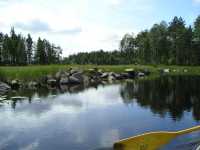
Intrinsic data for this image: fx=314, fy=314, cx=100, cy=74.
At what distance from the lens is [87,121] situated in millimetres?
22172

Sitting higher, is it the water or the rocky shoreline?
the rocky shoreline

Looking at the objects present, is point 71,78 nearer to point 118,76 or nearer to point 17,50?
point 118,76

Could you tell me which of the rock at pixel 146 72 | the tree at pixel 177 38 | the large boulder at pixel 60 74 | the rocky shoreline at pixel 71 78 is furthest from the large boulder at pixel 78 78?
the tree at pixel 177 38

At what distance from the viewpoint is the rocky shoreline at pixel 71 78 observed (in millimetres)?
49425

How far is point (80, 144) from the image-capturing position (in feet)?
53.3

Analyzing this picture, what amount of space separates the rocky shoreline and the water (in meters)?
15.5

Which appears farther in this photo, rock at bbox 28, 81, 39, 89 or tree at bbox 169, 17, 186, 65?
tree at bbox 169, 17, 186, 65

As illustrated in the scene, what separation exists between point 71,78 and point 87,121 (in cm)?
3813

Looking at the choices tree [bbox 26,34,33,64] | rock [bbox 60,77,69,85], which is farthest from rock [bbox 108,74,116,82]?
tree [bbox 26,34,33,64]

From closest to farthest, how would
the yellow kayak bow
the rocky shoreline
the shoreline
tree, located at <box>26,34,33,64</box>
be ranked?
1. the yellow kayak bow
2. the rocky shoreline
3. the shoreline
4. tree, located at <box>26,34,33,64</box>

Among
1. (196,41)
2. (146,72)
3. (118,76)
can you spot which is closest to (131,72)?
(146,72)

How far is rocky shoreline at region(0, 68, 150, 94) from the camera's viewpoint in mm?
49425

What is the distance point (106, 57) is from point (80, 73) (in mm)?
88720

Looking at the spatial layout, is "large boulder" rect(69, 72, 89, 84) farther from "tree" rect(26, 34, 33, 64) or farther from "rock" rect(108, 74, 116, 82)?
"tree" rect(26, 34, 33, 64)
